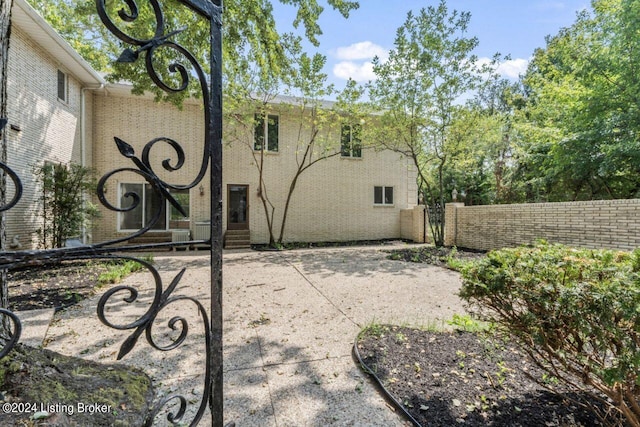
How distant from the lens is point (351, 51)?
14031 mm

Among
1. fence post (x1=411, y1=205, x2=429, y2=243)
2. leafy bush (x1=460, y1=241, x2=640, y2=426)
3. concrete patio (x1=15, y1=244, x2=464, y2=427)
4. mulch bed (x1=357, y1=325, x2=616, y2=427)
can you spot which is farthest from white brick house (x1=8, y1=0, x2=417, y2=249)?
leafy bush (x1=460, y1=241, x2=640, y2=426)

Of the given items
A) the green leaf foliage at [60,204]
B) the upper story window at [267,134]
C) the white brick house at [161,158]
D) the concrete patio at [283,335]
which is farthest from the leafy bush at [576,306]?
the upper story window at [267,134]

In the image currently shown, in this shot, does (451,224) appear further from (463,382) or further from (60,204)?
(60,204)

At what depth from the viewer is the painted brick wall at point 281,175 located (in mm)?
10914

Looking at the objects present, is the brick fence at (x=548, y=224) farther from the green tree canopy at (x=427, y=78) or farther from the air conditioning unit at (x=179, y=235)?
the air conditioning unit at (x=179, y=235)

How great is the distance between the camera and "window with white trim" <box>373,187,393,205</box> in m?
14.3

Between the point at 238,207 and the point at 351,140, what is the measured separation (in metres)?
5.57

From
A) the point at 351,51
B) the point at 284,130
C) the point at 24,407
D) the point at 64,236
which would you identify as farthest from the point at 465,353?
the point at 351,51

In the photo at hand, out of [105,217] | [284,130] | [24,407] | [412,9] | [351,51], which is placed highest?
[351,51]

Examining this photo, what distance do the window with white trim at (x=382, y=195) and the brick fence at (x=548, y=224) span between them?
10.9ft

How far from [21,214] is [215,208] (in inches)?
372

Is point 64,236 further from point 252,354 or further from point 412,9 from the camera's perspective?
point 412,9

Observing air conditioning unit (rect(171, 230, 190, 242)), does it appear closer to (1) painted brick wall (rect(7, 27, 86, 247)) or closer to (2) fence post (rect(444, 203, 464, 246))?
(1) painted brick wall (rect(7, 27, 86, 247))

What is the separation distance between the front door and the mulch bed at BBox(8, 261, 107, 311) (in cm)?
551
